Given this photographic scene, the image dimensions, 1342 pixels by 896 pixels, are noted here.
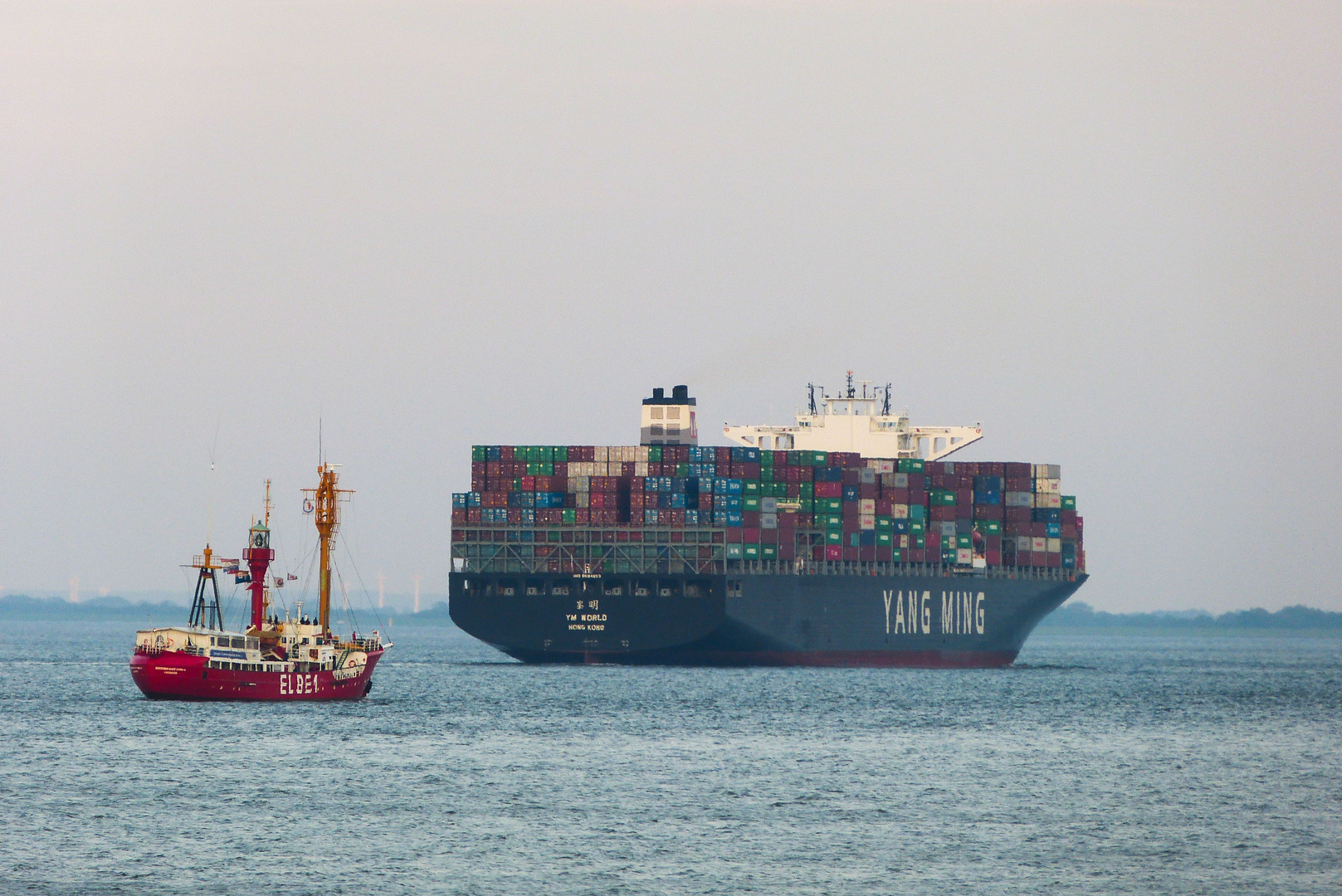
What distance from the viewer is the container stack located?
326ft

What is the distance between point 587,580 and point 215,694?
94.5ft

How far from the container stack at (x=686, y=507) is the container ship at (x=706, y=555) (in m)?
0.09

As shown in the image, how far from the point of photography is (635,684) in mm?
90750

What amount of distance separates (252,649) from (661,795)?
25.0m

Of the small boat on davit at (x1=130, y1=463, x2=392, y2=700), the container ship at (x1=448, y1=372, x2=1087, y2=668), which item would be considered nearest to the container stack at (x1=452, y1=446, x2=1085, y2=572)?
the container ship at (x1=448, y1=372, x2=1087, y2=668)

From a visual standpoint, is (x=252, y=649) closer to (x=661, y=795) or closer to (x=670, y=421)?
(x=661, y=795)

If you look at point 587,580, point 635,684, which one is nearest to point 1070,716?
point 635,684

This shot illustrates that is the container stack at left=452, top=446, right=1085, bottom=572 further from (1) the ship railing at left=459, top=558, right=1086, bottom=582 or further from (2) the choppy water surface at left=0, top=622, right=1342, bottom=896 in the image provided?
(2) the choppy water surface at left=0, top=622, right=1342, bottom=896

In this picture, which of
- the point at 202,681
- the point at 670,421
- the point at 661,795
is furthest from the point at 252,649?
the point at 670,421

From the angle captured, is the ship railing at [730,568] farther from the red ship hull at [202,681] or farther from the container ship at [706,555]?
the red ship hull at [202,681]

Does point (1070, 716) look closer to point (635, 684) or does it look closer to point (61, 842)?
point (635, 684)

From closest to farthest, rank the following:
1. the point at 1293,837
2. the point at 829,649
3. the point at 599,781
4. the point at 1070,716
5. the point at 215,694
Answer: the point at 1293,837 < the point at 599,781 < the point at 215,694 < the point at 1070,716 < the point at 829,649

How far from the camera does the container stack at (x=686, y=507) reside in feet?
326

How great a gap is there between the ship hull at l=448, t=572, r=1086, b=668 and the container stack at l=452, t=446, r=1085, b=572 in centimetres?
137
